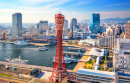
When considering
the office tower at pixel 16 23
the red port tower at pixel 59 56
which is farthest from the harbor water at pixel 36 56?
the office tower at pixel 16 23

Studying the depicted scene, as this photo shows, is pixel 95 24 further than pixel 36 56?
Yes

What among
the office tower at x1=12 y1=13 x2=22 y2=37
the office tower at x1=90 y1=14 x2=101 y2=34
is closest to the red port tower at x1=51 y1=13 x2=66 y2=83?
the office tower at x1=12 y1=13 x2=22 y2=37

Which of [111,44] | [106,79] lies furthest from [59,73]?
[111,44]

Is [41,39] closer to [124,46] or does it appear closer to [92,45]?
[92,45]

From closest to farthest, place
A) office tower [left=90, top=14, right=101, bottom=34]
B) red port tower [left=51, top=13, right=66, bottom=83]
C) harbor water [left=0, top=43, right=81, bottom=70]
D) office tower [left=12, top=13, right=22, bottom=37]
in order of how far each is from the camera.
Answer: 1. red port tower [left=51, top=13, right=66, bottom=83]
2. harbor water [left=0, top=43, right=81, bottom=70]
3. office tower [left=12, top=13, right=22, bottom=37]
4. office tower [left=90, top=14, right=101, bottom=34]

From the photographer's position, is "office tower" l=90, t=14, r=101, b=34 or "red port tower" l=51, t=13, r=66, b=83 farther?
"office tower" l=90, t=14, r=101, b=34

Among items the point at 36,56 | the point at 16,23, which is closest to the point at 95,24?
the point at 16,23

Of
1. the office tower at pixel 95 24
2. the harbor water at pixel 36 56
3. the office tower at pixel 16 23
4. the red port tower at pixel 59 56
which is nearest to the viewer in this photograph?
the red port tower at pixel 59 56

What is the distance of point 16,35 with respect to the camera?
29000 millimetres

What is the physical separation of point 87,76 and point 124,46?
458 centimetres

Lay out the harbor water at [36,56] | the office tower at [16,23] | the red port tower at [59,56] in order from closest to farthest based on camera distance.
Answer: the red port tower at [59,56] → the harbor water at [36,56] → the office tower at [16,23]

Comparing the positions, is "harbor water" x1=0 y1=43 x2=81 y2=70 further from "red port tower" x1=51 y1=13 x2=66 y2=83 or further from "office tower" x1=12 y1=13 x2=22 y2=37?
"office tower" x1=12 y1=13 x2=22 y2=37

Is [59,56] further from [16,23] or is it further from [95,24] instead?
[95,24]

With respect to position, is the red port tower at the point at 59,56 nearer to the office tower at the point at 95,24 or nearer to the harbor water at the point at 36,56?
the harbor water at the point at 36,56
